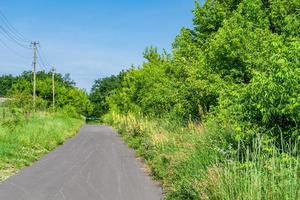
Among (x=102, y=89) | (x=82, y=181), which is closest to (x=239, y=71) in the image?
(x=82, y=181)

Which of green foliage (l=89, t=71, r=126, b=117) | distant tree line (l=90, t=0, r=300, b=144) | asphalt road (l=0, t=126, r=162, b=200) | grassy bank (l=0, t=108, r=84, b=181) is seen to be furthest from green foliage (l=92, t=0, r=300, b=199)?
green foliage (l=89, t=71, r=126, b=117)

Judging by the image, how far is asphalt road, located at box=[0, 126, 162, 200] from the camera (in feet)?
39.3

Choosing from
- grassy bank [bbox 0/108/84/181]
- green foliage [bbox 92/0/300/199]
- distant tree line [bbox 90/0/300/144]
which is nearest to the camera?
green foliage [bbox 92/0/300/199]

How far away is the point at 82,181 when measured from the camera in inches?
564

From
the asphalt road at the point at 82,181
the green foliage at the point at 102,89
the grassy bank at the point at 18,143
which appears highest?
the green foliage at the point at 102,89

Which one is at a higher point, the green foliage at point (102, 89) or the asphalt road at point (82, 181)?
the green foliage at point (102, 89)

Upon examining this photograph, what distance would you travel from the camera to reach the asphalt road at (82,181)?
39.3 ft

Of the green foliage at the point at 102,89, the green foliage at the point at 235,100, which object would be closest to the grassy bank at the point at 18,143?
the green foliage at the point at 235,100

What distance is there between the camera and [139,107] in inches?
1506

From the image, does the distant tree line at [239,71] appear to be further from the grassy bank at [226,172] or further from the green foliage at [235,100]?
the grassy bank at [226,172]

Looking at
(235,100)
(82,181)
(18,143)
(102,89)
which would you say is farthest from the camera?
(102,89)

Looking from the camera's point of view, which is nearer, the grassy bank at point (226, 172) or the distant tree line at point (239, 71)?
the grassy bank at point (226, 172)

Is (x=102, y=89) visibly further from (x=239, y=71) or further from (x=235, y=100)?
(x=235, y=100)

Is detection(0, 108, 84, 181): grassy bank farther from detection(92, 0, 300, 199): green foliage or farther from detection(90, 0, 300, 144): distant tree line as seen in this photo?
detection(90, 0, 300, 144): distant tree line
